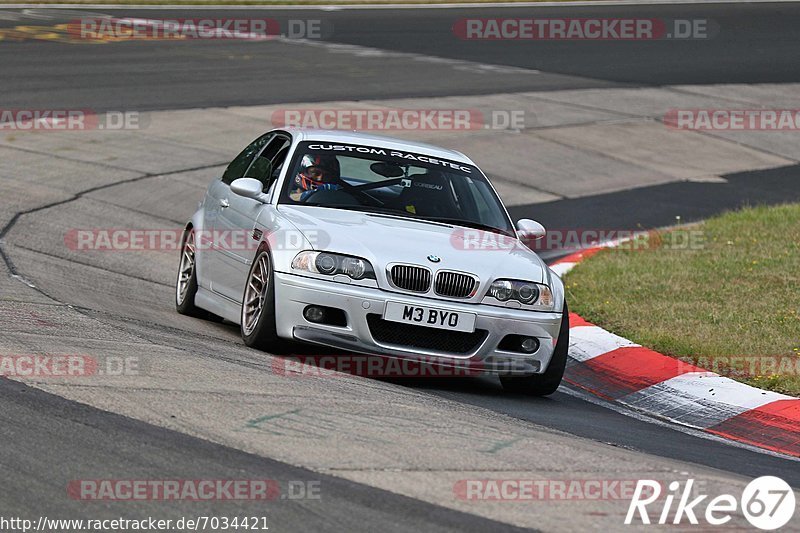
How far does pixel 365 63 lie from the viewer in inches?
995

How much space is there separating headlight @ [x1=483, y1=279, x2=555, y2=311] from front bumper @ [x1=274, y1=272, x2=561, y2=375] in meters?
0.08

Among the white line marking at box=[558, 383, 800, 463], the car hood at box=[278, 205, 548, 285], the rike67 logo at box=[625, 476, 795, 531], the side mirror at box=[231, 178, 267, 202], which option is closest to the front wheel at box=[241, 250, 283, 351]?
the car hood at box=[278, 205, 548, 285]

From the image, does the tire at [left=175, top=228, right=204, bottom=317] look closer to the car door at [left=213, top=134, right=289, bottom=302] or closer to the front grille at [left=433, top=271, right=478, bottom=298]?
the car door at [left=213, top=134, right=289, bottom=302]

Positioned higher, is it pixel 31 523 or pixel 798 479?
pixel 31 523

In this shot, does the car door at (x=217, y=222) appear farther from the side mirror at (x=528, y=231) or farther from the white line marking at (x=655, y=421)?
the white line marking at (x=655, y=421)

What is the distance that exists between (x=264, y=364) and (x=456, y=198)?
2219 millimetres

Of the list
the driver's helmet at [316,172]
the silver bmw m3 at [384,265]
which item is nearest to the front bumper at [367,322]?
the silver bmw m3 at [384,265]

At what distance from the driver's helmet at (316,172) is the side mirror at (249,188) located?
0.25 meters

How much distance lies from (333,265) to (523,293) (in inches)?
45.6

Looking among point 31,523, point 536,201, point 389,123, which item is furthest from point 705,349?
point 389,123

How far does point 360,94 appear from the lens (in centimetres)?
2161

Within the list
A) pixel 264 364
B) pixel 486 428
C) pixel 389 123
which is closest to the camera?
pixel 486 428

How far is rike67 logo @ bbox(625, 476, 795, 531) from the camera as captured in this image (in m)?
5.11

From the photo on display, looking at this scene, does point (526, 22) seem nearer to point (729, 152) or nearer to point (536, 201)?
point (729, 152)
